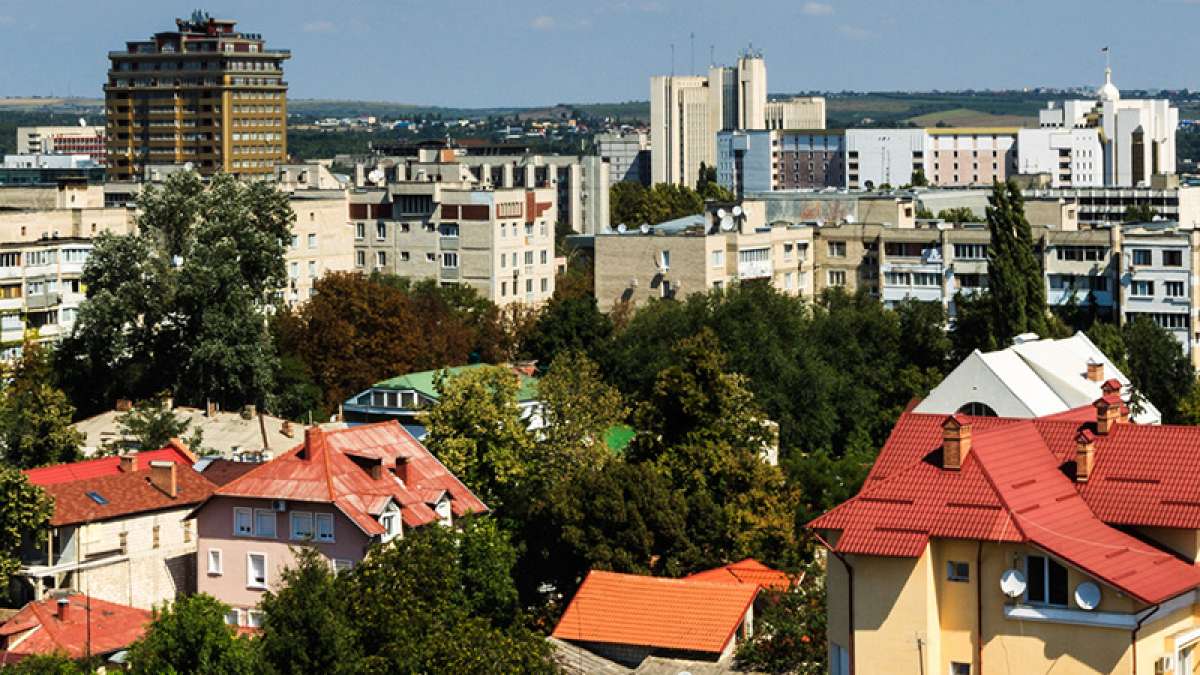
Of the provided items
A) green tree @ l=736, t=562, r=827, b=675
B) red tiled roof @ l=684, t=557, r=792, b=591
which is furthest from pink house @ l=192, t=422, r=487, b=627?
green tree @ l=736, t=562, r=827, b=675

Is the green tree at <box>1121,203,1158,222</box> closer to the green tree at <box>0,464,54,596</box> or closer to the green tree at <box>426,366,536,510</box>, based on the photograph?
the green tree at <box>426,366,536,510</box>

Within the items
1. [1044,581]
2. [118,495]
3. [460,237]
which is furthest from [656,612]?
[460,237]

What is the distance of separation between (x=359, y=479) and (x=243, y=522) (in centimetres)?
259

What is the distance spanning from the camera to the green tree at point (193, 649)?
124ft

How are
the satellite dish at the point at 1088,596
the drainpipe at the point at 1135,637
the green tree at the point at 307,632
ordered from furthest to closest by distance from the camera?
the green tree at the point at 307,632, the satellite dish at the point at 1088,596, the drainpipe at the point at 1135,637

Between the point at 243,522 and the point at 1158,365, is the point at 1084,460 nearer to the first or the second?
the point at 243,522

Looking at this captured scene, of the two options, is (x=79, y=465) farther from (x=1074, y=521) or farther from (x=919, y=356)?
(x=919, y=356)

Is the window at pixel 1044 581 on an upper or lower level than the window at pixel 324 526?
upper

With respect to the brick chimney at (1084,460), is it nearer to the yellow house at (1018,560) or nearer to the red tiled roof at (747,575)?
the yellow house at (1018,560)

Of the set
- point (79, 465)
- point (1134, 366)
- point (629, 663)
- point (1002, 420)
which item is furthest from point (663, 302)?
point (1002, 420)

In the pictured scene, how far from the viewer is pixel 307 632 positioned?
3822cm

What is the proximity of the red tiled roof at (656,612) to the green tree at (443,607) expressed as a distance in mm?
1414

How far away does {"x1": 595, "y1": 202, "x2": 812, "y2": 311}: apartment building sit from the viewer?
96625 mm

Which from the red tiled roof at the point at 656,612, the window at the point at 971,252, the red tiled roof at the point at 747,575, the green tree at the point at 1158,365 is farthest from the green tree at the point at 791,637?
the window at the point at 971,252
